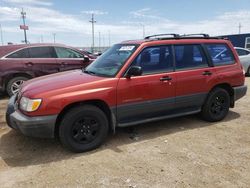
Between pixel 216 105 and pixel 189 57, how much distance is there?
4.01 feet

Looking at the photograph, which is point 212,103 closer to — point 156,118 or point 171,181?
point 156,118

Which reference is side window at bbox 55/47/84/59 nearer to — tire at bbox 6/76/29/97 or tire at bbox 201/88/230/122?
tire at bbox 6/76/29/97

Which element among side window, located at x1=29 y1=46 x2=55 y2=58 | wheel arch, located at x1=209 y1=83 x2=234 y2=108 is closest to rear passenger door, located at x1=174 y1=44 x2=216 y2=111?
wheel arch, located at x1=209 y1=83 x2=234 y2=108

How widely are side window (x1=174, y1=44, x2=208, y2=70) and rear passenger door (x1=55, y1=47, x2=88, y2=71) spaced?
13.4ft

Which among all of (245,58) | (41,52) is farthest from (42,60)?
(245,58)

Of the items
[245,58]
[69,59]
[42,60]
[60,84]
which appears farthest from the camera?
[245,58]

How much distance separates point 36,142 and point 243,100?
5.52 m

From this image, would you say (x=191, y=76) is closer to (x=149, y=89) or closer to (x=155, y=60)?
(x=155, y=60)

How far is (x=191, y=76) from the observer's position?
484cm

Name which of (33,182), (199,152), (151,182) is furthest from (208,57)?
→ (33,182)

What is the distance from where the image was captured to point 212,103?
17.4 feet

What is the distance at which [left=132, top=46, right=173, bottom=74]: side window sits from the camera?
4430 mm

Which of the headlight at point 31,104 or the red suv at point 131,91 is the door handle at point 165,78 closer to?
the red suv at point 131,91

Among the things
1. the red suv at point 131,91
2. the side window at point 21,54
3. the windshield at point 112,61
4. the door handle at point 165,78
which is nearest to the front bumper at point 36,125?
the red suv at point 131,91
